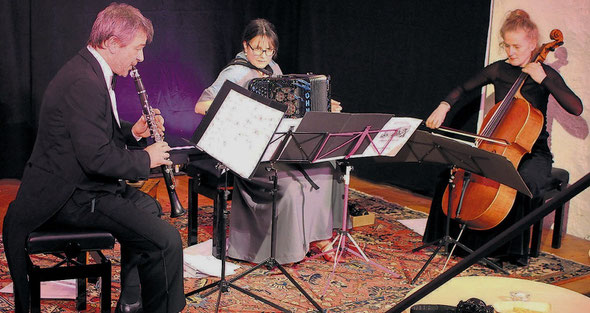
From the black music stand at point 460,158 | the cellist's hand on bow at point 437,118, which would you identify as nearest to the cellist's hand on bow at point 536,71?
the cellist's hand on bow at point 437,118

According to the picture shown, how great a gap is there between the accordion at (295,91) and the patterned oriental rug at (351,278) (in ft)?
2.93

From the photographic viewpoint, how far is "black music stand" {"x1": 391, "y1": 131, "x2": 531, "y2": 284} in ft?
11.0

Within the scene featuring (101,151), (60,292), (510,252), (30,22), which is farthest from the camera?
(30,22)

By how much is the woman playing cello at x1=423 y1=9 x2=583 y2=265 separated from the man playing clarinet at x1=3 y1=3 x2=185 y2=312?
6.51ft

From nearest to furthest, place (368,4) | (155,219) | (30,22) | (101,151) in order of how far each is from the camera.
Answer: (101,151) → (155,219) → (30,22) → (368,4)

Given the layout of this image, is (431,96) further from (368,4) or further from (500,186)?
(500,186)

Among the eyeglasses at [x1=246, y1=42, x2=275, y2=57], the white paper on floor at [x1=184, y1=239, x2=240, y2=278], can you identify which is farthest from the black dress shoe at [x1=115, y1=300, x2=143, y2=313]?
the eyeglasses at [x1=246, y1=42, x2=275, y2=57]

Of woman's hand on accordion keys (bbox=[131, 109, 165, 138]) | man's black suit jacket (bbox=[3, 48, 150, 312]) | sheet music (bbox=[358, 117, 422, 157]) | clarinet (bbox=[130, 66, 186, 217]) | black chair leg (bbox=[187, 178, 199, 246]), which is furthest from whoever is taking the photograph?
black chair leg (bbox=[187, 178, 199, 246])

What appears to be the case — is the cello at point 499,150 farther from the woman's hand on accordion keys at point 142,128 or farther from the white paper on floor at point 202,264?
the woman's hand on accordion keys at point 142,128

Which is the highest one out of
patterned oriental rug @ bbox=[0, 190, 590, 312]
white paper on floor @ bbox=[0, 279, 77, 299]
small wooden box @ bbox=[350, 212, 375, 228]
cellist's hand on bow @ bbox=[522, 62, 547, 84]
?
cellist's hand on bow @ bbox=[522, 62, 547, 84]

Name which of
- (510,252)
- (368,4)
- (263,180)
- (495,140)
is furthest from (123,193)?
(368,4)

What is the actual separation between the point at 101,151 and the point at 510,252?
2.50 metres

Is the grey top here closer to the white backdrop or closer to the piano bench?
the piano bench

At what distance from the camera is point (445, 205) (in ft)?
13.1
